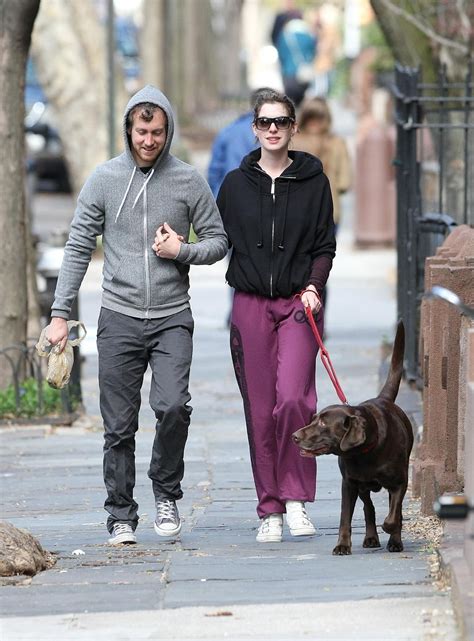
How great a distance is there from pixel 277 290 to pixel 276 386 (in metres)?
0.40

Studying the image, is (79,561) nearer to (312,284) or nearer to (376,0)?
(312,284)

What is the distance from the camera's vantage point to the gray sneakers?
22.9 ft

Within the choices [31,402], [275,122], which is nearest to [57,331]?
[275,122]

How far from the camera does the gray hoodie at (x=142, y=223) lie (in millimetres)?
6848

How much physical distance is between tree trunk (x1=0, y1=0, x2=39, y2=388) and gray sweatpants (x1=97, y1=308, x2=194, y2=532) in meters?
3.85

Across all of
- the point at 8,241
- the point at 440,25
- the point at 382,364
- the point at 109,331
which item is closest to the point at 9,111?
the point at 8,241

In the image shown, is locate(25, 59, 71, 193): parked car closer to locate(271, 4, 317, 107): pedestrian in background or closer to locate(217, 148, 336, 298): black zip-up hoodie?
locate(271, 4, 317, 107): pedestrian in background

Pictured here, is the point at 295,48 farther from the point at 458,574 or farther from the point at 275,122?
the point at 458,574

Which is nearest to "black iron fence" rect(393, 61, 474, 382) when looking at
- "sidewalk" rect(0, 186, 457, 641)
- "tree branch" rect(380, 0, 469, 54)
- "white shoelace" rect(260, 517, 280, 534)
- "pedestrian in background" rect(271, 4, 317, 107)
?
"sidewalk" rect(0, 186, 457, 641)

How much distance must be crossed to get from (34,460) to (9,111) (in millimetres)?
2449

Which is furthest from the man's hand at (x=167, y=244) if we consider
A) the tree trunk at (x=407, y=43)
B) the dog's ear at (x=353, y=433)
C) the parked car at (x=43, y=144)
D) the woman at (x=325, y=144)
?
the parked car at (x=43, y=144)

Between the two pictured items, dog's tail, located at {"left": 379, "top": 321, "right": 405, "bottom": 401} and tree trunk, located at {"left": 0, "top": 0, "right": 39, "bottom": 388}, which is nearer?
dog's tail, located at {"left": 379, "top": 321, "right": 405, "bottom": 401}

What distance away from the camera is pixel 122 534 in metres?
6.96

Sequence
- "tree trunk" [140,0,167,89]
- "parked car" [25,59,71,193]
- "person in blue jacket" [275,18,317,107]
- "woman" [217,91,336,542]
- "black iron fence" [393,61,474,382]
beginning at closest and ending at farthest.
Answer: "woman" [217,91,336,542], "black iron fence" [393,61,474,382], "person in blue jacket" [275,18,317,107], "parked car" [25,59,71,193], "tree trunk" [140,0,167,89]
